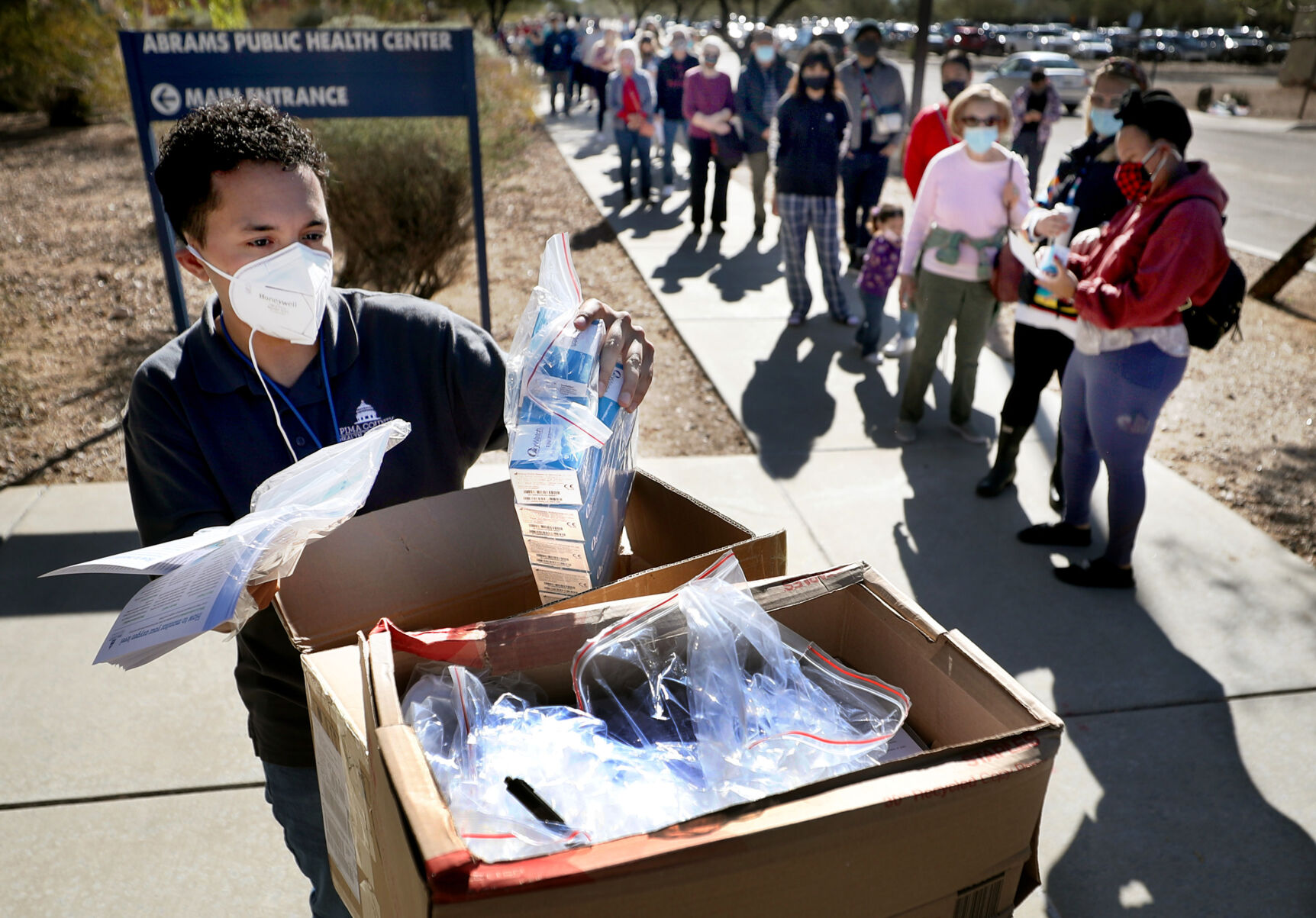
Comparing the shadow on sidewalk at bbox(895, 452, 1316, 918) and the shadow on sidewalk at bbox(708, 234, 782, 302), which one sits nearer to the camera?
the shadow on sidewalk at bbox(895, 452, 1316, 918)

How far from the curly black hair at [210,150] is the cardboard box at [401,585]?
613mm

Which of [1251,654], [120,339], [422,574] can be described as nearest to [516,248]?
[120,339]

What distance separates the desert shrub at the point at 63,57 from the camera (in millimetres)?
16016

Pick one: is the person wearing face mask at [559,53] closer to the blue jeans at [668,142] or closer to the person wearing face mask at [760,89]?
the blue jeans at [668,142]

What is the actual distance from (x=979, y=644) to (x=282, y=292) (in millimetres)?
2908

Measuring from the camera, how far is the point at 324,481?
1.18 metres

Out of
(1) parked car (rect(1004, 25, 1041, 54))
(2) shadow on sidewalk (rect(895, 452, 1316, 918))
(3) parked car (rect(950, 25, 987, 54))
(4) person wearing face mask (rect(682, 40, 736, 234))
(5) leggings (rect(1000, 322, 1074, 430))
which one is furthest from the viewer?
(1) parked car (rect(1004, 25, 1041, 54))

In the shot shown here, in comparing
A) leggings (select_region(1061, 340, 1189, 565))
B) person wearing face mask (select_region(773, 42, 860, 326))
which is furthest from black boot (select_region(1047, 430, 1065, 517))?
person wearing face mask (select_region(773, 42, 860, 326))

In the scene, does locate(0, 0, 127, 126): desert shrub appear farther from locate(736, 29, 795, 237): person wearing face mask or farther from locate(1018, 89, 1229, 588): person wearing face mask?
locate(1018, 89, 1229, 588): person wearing face mask

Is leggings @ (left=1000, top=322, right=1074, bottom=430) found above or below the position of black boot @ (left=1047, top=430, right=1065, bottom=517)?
above

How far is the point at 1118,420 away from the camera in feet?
12.1

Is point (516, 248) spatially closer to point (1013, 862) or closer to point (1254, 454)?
point (1254, 454)

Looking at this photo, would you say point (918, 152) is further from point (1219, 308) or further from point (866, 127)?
point (1219, 308)

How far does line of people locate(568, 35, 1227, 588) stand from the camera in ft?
11.2
